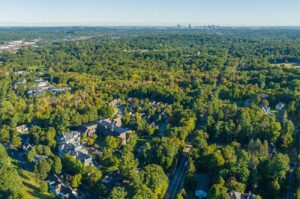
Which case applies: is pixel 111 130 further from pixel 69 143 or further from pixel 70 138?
pixel 69 143

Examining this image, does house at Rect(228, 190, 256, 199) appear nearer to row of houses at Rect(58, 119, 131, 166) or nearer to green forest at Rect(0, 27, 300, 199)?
green forest at Rect(0, 27, 300, 199)

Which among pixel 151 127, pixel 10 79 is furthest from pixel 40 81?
pixel 151 127

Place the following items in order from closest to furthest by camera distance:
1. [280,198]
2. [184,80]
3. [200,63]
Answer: [280,198]
[184,80]
[200,63]

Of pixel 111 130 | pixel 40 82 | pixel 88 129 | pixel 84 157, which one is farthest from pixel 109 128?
pixel 40 82

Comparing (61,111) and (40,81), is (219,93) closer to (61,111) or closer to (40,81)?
(61,111)

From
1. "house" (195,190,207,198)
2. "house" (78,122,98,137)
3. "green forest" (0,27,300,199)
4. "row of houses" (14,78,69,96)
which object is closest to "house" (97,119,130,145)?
"green forest" (0,27,300,199)

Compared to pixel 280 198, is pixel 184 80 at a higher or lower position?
higher
